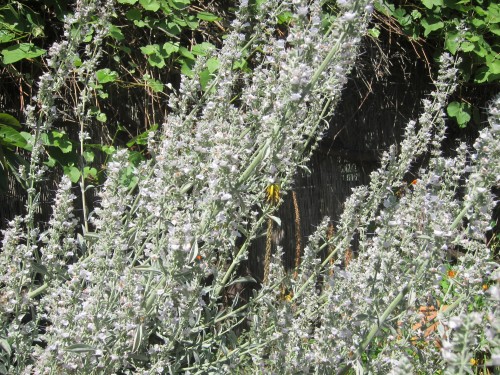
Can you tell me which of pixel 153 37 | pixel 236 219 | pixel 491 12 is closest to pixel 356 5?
pixel 236 219

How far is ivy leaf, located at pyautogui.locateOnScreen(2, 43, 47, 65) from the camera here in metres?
3.40

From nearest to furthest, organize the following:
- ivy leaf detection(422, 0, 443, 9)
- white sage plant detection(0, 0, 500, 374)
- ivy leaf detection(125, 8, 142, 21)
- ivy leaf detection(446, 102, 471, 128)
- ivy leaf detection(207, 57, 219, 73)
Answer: white sage plant detection(0, 0, 500, 374), ivy leaf detection(207, 57, 219, 73), ivy leaf detection(125, 8, 142, 21), ivy leaf detection(422, 0, 443, 9), ivy leaf detection(446, 102, 471, 128)

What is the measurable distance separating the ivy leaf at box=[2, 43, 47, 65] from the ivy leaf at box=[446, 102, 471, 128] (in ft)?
9.95

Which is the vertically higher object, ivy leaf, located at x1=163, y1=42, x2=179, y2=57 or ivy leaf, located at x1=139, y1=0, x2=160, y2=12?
ivy leaf, located at x1=139, y1=0, x2=160, y2=12

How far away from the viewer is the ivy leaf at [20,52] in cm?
340

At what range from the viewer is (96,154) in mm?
3902

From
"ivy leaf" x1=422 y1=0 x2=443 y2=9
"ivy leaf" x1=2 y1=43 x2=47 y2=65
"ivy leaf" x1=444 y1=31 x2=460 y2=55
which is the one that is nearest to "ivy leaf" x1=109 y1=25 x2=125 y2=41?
"ivy leaf" x1=2 y1=43 x2=47 y2=65

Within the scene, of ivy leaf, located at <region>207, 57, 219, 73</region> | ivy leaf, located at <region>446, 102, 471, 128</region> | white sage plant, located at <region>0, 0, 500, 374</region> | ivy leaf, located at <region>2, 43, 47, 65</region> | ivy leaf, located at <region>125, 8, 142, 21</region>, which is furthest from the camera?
ivy leaf, located at <region>446, 102, 471, 128</region>

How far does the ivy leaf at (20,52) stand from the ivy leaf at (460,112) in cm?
303

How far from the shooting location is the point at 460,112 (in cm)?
507

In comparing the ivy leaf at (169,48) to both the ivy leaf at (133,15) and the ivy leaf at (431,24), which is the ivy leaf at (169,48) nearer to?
the ivy leaf at (133,15)

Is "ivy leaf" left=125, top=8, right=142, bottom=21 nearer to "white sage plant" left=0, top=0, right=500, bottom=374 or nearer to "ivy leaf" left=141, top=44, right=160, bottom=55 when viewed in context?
"ivy leaf" left=141, top=44, right=160, bottom=55

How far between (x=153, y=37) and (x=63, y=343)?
2.61 metres

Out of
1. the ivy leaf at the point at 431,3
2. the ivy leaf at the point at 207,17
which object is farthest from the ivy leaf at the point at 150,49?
the ivy leaf at the point at 431,3
